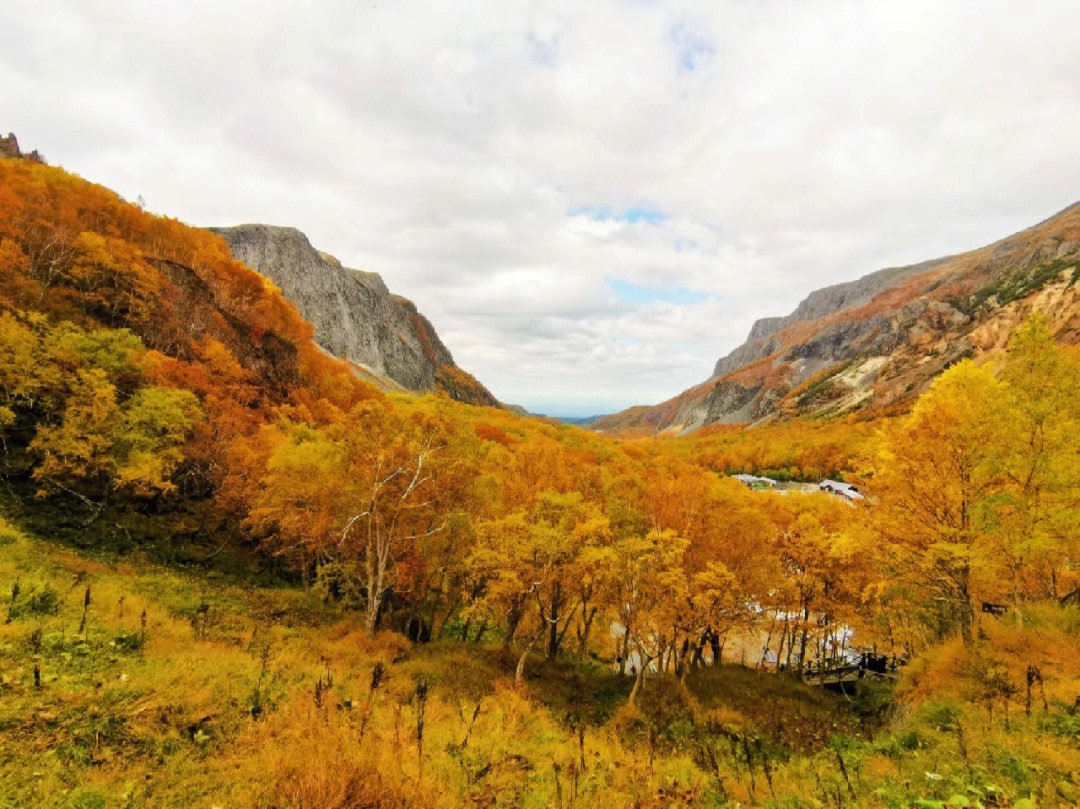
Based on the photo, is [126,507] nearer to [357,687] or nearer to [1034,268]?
[357,687]

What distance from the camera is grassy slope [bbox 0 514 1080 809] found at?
938 centimetres

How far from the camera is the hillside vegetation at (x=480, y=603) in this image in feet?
36.3

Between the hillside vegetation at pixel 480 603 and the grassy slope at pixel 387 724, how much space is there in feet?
0.36

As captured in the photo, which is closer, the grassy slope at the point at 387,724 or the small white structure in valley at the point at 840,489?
the grassy slope at the point at 387,724

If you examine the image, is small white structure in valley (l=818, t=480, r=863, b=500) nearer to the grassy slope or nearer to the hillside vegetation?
the hillside vegetation

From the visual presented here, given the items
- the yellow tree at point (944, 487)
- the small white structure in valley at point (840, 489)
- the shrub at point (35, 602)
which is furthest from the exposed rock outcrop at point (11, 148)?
the small white structure in valley at point (840, 489)

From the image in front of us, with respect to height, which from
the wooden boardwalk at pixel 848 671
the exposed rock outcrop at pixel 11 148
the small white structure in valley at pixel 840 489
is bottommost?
the wooden boardwalk at pixel 848 671

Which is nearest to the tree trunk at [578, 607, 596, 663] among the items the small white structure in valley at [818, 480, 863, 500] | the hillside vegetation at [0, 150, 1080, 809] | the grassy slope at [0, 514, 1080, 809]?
the hillside vegetation at [0, 150, 1080, 809]

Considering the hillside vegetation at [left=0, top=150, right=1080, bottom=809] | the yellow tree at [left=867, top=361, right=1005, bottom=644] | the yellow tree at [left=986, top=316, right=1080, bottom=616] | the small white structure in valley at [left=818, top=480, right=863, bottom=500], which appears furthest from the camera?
the small white structure in valley at [left=818, top=480, right=863, bottom=500]

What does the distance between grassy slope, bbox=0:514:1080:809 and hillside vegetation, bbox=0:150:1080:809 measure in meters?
0.11

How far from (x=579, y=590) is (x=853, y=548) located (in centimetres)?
1359

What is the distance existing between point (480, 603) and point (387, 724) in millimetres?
10209

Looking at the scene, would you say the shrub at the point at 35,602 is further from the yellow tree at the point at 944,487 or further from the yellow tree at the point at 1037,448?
the yellow tree at the point at 1037,448

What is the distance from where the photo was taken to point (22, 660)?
42.8ft
